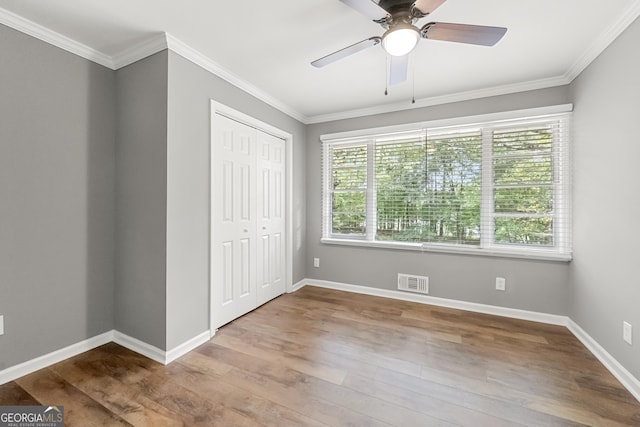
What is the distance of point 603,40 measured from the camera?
206 centimetres

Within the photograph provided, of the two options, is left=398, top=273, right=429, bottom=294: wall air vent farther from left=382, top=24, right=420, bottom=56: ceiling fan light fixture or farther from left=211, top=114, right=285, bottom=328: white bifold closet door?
left=382, top=24, right=420, bottom=56: ceiling fan light fixture

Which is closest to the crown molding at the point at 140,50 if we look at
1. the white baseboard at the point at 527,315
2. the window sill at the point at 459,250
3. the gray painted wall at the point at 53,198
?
the gray painted wall at the point at 53,198

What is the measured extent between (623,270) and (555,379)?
36.3 inches

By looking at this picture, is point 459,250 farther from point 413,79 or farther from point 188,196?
point 188,196

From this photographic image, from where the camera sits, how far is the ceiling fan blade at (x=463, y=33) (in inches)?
61.1

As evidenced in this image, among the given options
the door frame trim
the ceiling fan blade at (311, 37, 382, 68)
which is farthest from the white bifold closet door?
the ceiling fan blade at (311, 37, 382, 68)

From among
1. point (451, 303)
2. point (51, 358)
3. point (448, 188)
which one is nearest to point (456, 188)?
point (448, 188)

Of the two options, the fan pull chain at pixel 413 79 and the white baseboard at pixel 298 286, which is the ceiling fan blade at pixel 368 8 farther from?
the white baseboard at pixel 298 286

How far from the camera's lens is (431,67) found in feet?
8.29

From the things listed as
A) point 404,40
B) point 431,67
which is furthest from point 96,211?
point 431,67

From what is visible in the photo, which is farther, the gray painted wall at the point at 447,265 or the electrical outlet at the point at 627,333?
the gray painted wall at the point at 447,265

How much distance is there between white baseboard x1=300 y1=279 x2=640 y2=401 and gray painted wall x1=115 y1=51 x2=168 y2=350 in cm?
222

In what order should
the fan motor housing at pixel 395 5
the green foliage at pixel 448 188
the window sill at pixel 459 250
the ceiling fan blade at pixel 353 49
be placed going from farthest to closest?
the green foliage at pixel 448 188
the window sill at pixel 459 250
the ceiling fan blade at pixel 353 49
the fan motor housing at pixel 395 5

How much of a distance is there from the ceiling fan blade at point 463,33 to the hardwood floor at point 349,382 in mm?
2232
